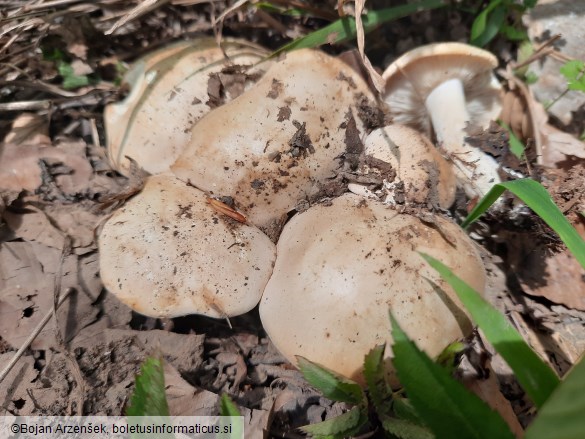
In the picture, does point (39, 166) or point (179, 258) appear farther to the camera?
point (39, 166)

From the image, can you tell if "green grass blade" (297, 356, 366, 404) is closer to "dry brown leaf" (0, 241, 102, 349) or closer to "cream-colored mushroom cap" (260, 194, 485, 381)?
"cream-colored mushroom cap" (260, 194, 485, 381)

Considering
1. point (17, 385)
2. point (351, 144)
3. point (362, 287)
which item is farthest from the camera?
point (351, 144)

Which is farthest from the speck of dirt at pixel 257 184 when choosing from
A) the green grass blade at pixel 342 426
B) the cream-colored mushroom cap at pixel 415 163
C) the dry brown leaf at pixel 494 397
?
the dry brown leaf at pixel 494 397

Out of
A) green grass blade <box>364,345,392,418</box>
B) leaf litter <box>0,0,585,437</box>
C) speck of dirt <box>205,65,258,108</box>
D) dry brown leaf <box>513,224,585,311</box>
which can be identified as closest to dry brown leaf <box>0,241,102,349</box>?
leaf litter <box>0,0,585,437</box>

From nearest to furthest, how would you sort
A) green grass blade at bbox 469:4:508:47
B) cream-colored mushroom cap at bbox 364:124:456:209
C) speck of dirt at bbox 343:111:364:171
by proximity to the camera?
cream-colored mushroom cap at bbox 364:124:456:209 < speck of dirt at bbox 343:111:364:171 < green grass blade at bbox 469:4:508:47

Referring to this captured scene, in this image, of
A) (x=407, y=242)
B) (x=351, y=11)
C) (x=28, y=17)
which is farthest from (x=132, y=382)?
(x=351, y=11)

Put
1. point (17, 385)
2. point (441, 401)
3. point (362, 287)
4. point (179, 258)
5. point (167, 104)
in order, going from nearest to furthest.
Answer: point (441, 401)
point (362, 287)
point (179, 258)
point (17, 385)
point (167, 104)

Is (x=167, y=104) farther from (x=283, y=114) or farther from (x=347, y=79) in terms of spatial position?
(x=347, y=79)

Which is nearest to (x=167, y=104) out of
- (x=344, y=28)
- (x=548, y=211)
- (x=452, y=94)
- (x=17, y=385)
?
(x=344, y=28)
